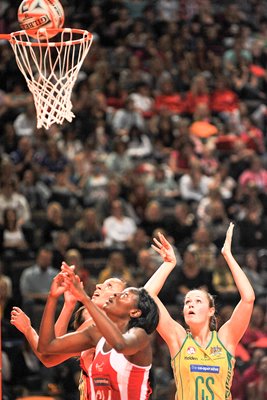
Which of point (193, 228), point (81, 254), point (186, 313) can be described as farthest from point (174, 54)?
point (186, 313)

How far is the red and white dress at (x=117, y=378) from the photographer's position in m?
6.52

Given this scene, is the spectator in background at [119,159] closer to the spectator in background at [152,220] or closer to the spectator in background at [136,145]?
the spectator in background at [136,145]

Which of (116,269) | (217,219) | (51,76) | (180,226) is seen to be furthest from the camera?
(217,219)

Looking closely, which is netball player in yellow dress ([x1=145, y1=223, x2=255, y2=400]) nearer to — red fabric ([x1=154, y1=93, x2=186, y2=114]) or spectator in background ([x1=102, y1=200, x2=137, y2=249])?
spectator in background ([x1=102, y1=200, x2=137, y2=249])

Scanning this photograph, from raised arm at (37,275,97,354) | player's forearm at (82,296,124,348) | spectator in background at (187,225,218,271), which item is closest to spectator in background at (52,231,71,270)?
spectator in background at (187,225,218,271)

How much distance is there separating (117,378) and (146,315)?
45 cm

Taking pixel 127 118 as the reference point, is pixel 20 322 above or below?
above

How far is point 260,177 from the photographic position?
56.3 ft

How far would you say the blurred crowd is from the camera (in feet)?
43.0

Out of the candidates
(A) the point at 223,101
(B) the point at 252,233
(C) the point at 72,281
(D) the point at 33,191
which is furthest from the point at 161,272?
(A) the point at 223,101

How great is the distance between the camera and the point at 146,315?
21.4 ft

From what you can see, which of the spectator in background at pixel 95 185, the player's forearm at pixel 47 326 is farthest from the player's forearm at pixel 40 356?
the spectator in background at pixel 95 185

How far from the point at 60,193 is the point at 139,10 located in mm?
7518

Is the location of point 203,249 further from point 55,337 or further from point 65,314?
point 55,337
